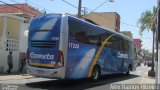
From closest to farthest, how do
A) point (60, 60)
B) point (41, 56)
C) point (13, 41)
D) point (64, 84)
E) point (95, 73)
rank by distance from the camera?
1. point (60, 60)
2. point (41, 56)
3. point (64, 84)
4. point (95, 73)
5. point (13, 41)

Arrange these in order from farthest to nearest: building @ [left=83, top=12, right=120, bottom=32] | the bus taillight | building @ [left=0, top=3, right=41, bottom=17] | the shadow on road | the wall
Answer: building @ [left=83, top=12, right=120, bottom=32] → building @ [left=0, top=3, right=41, bottom=17] → the wall → the shadow on road → the bus taillight

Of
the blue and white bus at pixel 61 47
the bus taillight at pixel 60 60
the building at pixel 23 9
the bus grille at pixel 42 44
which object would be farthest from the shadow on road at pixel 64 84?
the building at pixel 23 9

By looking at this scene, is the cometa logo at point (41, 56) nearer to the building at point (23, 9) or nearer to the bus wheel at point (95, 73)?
the bus wheel at point (95, 73)

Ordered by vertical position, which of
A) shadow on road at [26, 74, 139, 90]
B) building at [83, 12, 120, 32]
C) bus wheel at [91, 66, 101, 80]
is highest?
building at [83, 12, 120, 32]

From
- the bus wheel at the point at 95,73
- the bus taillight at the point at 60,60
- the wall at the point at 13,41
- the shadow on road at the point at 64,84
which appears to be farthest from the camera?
the wall at the point at 13,41

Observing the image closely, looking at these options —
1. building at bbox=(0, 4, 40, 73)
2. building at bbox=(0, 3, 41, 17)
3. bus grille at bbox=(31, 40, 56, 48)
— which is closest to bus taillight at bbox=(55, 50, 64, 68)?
bus grille at bbox=(31, 40, 56, 48)

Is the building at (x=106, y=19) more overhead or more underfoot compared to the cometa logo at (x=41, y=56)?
more overhead

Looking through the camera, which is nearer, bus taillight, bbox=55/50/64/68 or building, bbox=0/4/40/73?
bus taillight, bbox=55/50/64/68

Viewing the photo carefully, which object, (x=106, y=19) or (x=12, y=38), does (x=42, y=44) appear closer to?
(x=12, y=38)

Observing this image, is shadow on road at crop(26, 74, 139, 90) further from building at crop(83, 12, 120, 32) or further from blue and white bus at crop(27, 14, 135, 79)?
building at crop(83, 12, 120, 32)

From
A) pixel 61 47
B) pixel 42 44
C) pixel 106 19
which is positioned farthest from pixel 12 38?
pixel 106 19

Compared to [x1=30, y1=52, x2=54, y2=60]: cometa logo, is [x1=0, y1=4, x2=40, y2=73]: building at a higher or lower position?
higher

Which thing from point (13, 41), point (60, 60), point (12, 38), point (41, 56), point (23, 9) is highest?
point (23, 9)

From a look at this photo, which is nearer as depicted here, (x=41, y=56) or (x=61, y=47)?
(x=61, y=47)
